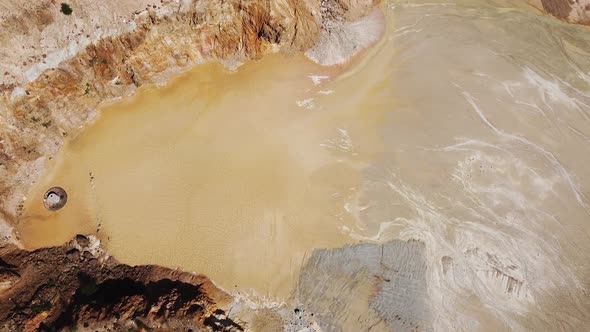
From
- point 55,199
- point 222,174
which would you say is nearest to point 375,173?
point 222,174

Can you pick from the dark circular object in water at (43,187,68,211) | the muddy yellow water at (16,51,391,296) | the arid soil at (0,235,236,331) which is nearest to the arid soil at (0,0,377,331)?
the arid soil at (0,235,236,331)

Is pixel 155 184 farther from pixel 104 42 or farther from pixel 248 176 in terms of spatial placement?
pixel 104 42

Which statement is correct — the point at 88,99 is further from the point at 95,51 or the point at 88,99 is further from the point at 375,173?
the point at 375,173

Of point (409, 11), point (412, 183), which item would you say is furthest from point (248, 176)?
point (409, 11)

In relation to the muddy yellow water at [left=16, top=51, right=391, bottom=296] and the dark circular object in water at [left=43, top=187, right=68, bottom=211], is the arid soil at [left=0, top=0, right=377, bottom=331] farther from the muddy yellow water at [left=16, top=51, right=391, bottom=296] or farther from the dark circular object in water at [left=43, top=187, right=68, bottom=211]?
the dark circular object in water at [left=43, top=187, right=68, bottom=211]

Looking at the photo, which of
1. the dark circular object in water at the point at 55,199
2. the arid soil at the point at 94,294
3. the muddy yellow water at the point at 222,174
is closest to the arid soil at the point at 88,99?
the arid soil at the point at 94,294
